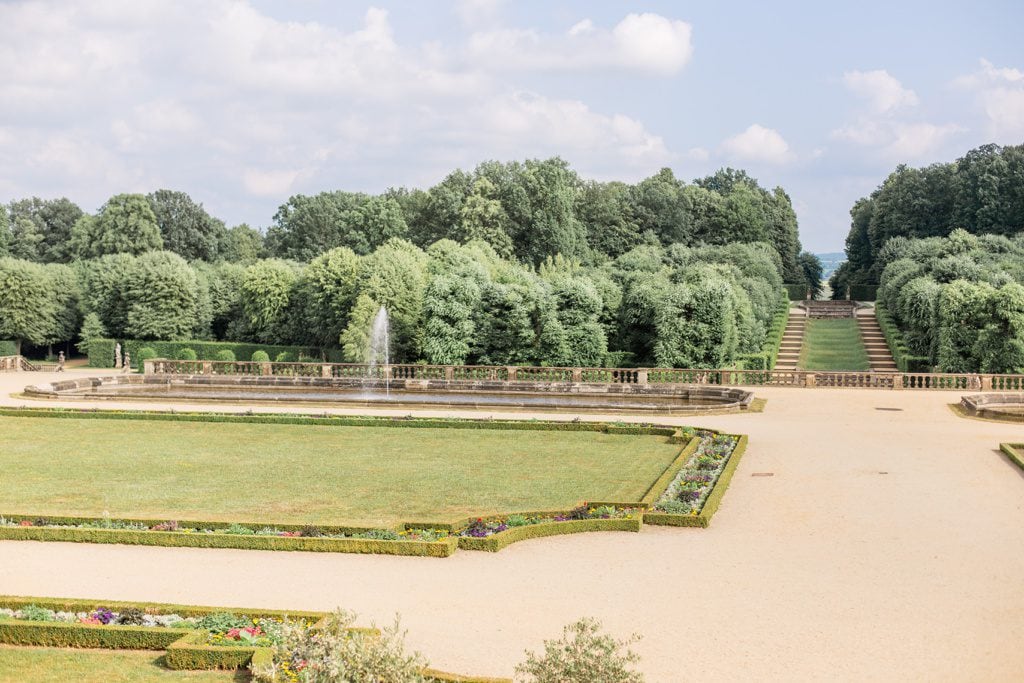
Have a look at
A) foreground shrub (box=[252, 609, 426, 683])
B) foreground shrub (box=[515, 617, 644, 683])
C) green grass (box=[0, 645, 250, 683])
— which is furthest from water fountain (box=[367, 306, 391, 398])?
foreground shrub (box=[515, 617, 644, 683])

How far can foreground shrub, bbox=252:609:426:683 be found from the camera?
9680 mm

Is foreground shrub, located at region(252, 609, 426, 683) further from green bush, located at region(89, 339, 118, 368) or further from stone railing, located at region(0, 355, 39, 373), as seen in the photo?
green bush, located at region(89, 339, 118, 368)

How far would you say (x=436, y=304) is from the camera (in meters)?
55.1

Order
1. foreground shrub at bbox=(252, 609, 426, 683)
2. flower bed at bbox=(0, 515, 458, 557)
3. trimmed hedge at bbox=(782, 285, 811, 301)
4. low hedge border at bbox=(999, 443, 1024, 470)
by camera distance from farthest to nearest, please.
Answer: trimmed hedge at bbox=(782, 285, 811, 301)
low hedge border at bbox=(999, 443, 1024, 470)
flower bed at bbox=(0, 515, 458, 557)
foreground shrub at bbox=(252, 609, 426, 683)

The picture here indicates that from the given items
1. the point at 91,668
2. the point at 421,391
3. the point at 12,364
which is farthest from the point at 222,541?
the point at 12,364

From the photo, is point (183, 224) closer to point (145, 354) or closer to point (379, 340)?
point (145, 354)

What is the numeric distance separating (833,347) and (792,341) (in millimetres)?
3002

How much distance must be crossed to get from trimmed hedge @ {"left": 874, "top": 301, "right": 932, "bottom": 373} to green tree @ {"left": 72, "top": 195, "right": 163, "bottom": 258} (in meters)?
61.8

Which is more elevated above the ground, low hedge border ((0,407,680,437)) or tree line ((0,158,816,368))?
tree line ((0,158,816,368))

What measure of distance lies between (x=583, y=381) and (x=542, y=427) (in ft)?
41.9

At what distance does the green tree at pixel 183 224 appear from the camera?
356 feet

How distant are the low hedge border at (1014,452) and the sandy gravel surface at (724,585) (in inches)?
120

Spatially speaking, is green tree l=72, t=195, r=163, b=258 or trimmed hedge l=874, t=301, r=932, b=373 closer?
trimmed hedge l=874, t=301, r=932, b=373

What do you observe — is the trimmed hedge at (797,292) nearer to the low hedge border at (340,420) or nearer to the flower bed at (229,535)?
the low hedge border at (340,420)
